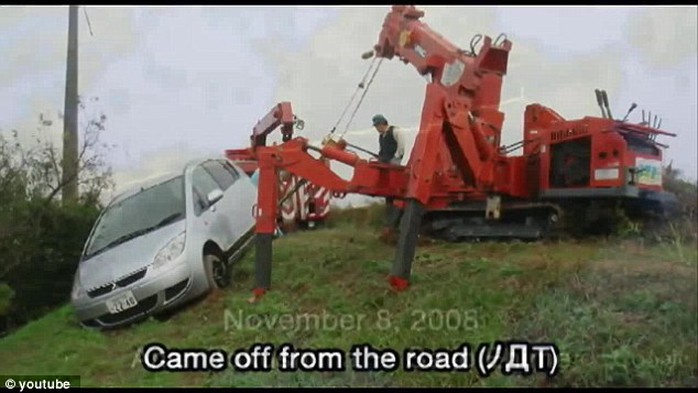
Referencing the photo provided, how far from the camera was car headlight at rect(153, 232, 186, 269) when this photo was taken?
4.70 metres

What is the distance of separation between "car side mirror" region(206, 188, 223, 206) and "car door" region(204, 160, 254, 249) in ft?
0.09

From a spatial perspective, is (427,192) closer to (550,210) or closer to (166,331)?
(550,210)

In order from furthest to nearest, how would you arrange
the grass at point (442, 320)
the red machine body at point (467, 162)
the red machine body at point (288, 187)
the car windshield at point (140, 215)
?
the red machine body at point (467, 162) → the red machine body at point (288, 187) → the car windshield at point (140, 215) → the grass at point (442, 320)

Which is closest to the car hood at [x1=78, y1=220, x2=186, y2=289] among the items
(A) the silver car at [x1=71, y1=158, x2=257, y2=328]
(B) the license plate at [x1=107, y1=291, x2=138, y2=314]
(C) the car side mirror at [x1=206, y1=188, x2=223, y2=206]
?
(A) the silver car at [x1=71, y1=158, x2=257, y2=328]

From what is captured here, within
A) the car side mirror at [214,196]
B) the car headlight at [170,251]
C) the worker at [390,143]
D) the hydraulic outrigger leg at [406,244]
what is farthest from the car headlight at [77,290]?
the worker at [390,143]

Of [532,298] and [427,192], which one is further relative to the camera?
[427,192]

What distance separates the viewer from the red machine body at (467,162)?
5129 mm

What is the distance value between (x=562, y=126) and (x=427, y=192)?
921 millimetres

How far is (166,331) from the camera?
4605 mm

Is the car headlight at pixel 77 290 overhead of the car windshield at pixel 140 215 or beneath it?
beneath

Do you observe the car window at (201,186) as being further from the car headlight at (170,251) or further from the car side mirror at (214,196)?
the car headlight at (170,251)

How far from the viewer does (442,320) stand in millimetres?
4355

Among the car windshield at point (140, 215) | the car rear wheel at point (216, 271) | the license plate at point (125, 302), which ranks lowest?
the license plate at point (125, 302)

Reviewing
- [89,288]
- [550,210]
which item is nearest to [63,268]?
[89,288]
